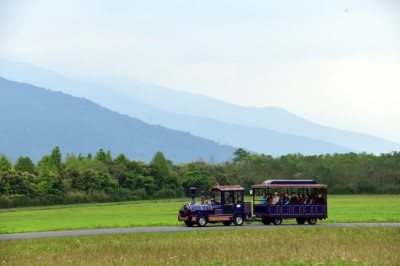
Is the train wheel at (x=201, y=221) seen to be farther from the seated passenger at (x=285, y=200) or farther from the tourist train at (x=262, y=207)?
the seated passenger at (x=285, y=200)

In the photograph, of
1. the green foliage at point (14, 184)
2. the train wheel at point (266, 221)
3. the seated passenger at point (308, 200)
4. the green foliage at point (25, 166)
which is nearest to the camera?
the seated passenger at point (308, 200)

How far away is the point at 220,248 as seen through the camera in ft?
105

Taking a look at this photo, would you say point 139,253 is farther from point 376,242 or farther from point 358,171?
point 358,171

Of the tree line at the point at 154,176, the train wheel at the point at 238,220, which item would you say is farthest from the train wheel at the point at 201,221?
the tree line at the point at 154,176

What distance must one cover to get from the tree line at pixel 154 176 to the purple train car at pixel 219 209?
54.0 meters

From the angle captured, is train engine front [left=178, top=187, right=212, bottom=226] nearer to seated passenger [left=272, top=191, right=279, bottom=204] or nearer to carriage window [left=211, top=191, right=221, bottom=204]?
carriage window [left=211, top=191, right=221, bottom=204]

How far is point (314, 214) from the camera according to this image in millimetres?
49094

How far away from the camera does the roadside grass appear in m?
28.4

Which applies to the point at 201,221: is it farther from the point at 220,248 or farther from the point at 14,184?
the point at 14,184

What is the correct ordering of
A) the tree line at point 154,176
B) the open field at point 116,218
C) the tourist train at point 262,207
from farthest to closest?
the tree line at point 154,176 → the open field at point 116,218 → the tourist train at point 262,207

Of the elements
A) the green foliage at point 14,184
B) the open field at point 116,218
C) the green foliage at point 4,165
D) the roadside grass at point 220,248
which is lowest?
the roadside grass at point 220,248

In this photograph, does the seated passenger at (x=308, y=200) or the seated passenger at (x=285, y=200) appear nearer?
the seated passenger at (x=285, y=200)

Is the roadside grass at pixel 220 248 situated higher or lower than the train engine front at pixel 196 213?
lower

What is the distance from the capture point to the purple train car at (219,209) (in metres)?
48.5
